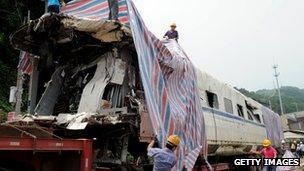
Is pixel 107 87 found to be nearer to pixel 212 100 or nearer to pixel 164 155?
pixel 164 155

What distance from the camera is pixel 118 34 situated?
710cm

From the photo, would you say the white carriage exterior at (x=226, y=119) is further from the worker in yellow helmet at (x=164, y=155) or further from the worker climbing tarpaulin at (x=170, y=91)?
the worker in yellow helmet at (x=164, y=155)

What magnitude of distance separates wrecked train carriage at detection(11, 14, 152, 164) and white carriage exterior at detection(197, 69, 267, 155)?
2926 mm

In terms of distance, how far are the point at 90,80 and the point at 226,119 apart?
18.0 feet

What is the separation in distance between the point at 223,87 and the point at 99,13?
558cm

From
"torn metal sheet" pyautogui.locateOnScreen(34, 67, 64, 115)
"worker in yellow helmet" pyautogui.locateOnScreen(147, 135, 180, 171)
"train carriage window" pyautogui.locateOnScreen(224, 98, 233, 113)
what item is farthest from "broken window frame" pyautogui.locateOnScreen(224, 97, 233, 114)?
"worker in yellow helmet" pyautogui.locateOnScreen(147, 135, 180, 171)

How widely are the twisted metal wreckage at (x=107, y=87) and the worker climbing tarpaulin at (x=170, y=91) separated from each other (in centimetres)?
2

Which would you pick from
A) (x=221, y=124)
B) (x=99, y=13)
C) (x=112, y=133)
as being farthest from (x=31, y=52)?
(x=221, y=124)

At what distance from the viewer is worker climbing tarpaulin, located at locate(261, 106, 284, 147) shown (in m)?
18.5

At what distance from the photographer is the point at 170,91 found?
8.08 m

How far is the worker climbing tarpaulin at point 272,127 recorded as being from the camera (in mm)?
18531

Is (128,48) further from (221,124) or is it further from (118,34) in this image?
(221,124)

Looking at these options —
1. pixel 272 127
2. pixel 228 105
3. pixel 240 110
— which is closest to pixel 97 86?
pixel 228 105

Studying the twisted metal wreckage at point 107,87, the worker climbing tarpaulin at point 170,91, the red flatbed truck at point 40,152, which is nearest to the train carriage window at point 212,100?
the worker climbing tarpaulin at point 170,91
